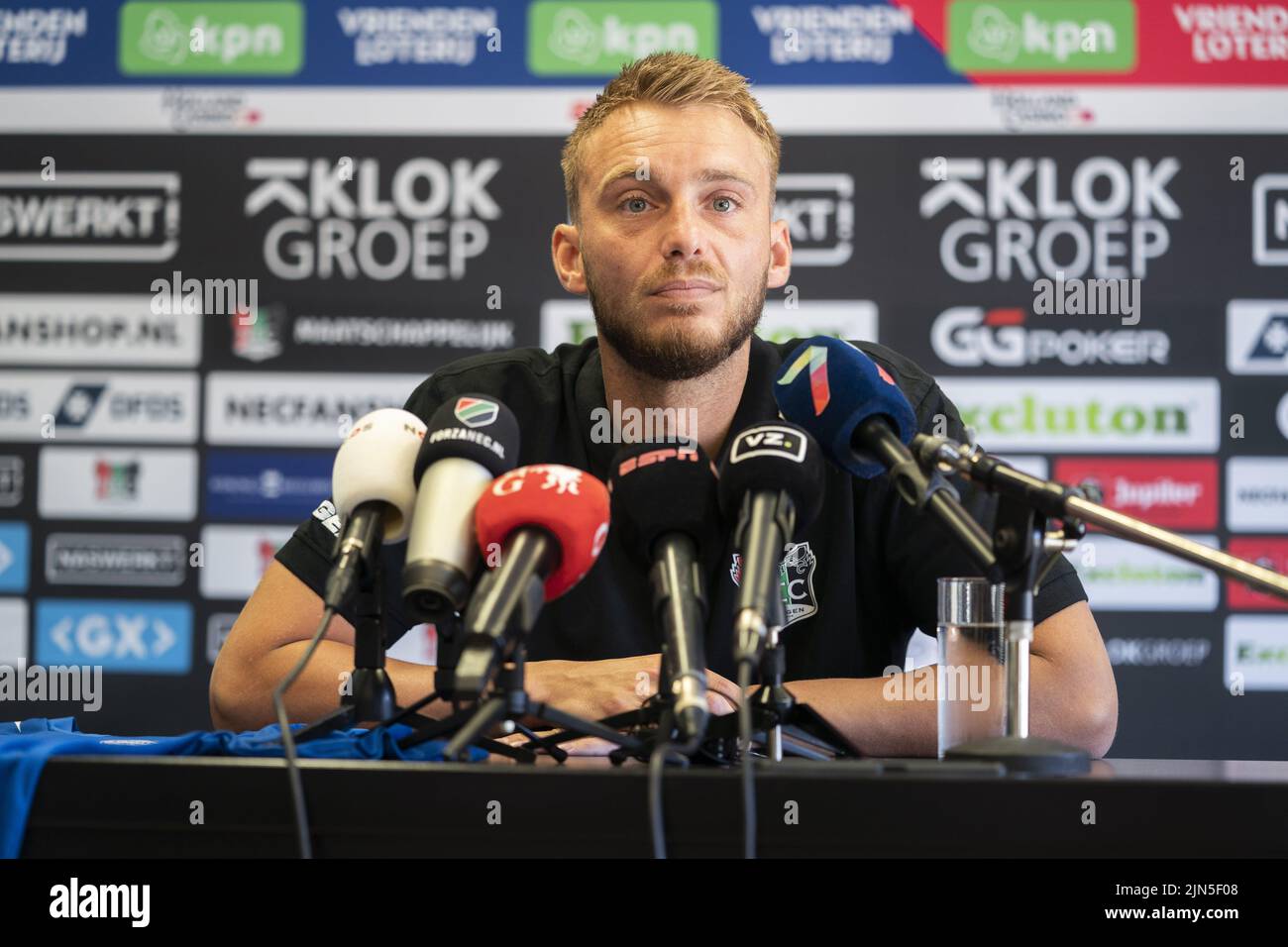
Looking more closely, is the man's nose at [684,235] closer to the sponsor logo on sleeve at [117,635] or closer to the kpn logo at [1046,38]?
the kpn logo at [1046,38]

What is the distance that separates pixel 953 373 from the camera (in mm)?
2846

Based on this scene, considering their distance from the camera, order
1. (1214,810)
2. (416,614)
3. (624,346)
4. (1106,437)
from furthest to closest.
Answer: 1. (1106,437)
2. (624,346)
3. (416,614)
4. (1214,810)

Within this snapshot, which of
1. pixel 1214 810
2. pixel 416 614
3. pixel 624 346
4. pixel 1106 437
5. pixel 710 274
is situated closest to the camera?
pixel 1214 810

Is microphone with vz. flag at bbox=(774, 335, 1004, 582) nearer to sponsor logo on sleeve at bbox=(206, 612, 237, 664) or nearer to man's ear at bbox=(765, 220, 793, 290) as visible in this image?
man's ear at bbox=(765, 220, 793, 290)

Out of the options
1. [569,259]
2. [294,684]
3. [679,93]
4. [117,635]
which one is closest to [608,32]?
[569,259]

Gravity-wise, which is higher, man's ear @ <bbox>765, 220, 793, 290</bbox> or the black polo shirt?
man's ear @ <bbox>765, 220, 793, 290</bbox>

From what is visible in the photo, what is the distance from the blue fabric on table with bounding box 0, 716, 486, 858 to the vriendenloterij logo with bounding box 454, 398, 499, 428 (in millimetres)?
229

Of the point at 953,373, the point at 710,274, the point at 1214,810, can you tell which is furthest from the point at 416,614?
the point at 953,373

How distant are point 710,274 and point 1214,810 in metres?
0.93

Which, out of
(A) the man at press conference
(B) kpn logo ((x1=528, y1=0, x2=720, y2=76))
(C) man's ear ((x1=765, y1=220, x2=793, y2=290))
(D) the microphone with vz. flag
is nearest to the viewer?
(D) the microphone with vz. flag

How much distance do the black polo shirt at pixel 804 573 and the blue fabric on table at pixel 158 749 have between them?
22.6 inches

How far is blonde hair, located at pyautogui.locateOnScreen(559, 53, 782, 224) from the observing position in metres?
1.62

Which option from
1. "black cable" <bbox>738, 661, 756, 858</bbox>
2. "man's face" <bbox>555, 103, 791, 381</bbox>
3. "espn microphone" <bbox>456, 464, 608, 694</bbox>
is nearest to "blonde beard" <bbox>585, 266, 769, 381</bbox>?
"man's face" <bbox>555, 103, 791, 381</bbox>

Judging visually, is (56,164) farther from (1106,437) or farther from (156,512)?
(1106,437)
